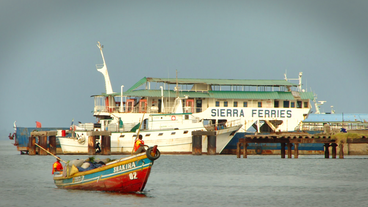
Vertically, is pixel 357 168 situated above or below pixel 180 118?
below

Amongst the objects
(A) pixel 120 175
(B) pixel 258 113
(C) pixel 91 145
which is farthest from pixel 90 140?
(A) pixel 120 175

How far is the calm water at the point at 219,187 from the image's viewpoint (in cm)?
3200

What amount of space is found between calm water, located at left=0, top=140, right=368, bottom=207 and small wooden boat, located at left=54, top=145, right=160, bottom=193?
566 millimetres

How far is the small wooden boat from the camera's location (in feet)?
107

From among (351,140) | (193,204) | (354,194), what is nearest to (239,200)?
(193,204)

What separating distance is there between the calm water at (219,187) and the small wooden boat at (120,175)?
22.3 inches

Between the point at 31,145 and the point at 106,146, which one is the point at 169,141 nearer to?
the point at 106,146

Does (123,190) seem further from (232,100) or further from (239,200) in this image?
(232,100)

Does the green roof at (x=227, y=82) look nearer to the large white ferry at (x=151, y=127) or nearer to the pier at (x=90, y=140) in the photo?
the large white ferry at (x=151, y=127)

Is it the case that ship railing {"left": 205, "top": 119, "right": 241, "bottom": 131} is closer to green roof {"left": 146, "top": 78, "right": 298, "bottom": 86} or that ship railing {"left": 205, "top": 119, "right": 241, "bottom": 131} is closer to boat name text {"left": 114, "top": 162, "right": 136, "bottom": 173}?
green roof {"left": 146, "top": 78, "right": 298, "bottom": 86}

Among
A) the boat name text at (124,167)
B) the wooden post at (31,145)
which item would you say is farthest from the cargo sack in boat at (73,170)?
the wooden post at (31,145)

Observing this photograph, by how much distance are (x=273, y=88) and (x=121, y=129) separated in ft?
77.4

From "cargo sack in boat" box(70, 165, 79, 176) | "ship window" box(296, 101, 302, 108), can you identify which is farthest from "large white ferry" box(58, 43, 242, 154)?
"cargo sack in boat" box(70, 165, 79, 176)

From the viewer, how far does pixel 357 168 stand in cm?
5250
